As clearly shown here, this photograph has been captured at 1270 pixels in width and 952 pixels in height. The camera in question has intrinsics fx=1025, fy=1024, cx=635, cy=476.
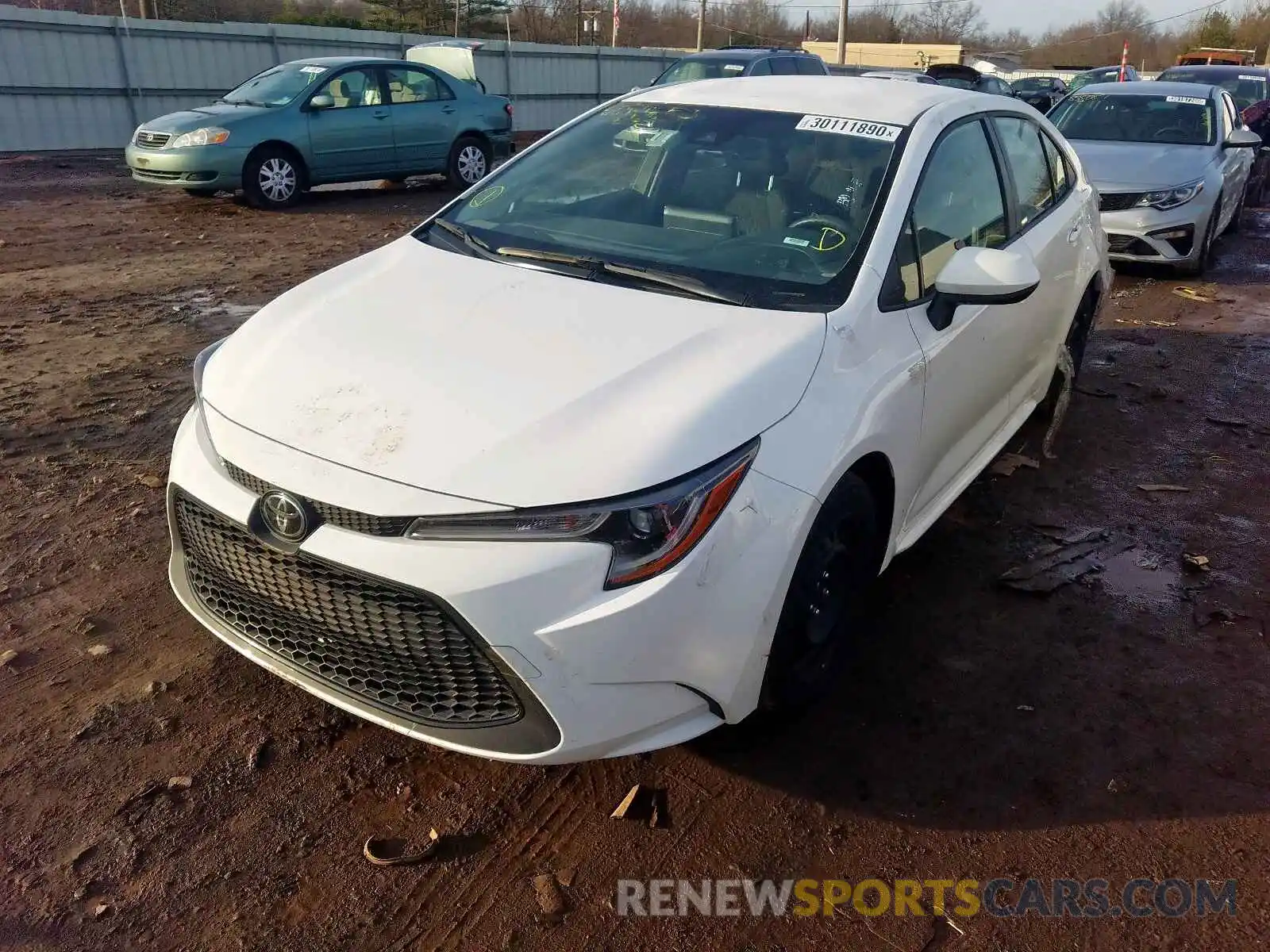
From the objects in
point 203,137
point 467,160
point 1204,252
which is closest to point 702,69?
point 467,160

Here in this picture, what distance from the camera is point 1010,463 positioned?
5043mm

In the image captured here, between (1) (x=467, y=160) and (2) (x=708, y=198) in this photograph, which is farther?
(1) (x=467, y=160)

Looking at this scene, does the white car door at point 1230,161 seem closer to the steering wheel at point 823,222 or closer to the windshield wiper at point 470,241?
the steering wheel at point 823,222

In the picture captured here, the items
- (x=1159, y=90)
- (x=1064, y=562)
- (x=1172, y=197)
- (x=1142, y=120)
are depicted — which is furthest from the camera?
(x=1159, y=90)

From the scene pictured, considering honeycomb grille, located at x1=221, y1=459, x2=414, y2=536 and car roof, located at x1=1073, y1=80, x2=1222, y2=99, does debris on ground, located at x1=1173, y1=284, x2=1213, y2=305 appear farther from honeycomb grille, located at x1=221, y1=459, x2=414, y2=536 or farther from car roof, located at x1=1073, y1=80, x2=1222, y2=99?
honeycomb grille, located at x1=221, y1=459, x2=414, y2=536

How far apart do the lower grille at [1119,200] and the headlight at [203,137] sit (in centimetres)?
863

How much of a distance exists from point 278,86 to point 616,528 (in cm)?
1127

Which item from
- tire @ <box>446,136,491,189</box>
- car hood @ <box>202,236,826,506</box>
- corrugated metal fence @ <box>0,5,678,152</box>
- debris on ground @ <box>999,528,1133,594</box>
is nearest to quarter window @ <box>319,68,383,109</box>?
tire @ <box>446,136,491,189</box>

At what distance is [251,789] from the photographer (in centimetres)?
269

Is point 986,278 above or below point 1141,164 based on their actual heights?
above

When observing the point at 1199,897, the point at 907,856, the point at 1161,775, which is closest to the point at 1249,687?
the point at 1161,775

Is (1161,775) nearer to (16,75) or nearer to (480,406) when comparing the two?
(480,406)

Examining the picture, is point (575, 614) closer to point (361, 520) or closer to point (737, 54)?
point (361, 520)

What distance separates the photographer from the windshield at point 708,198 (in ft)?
10.5
